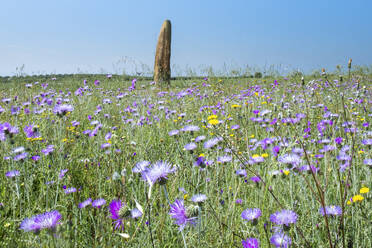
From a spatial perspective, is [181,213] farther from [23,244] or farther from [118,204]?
[23,244]

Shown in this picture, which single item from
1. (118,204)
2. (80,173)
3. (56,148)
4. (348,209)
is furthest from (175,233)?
(56,148)

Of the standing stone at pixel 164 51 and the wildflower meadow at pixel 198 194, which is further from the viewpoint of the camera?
the standing stone at pixel 164 51

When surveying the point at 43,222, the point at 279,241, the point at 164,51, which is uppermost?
the point at 164,51

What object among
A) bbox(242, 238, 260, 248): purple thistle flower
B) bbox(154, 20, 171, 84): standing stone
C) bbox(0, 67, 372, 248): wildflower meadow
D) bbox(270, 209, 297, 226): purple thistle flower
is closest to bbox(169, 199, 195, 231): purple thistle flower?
bbox(0, 67, 372, 248): wildflower meadow

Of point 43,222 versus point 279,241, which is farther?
point 279,241

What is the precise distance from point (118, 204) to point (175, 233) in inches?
20.7

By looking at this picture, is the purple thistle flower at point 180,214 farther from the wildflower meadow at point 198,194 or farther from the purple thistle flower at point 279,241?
the purple thistle flower at point 279,241

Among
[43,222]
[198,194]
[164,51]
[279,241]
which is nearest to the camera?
[43,222]

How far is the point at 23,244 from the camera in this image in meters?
1.11

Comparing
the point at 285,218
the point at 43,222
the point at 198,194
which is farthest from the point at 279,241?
the point at 43,222

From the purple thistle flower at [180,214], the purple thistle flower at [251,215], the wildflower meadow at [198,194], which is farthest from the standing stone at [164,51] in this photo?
the purple thistle flower at [180,214]

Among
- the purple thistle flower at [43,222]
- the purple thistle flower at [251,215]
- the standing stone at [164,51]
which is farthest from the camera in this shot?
the standing stone at [164,51]

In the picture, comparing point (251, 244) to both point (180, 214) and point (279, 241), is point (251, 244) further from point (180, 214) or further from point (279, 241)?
point (180, 214)

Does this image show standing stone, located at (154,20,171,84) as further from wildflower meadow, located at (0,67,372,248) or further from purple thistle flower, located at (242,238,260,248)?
purple thistle flower, located at (242,238,260,248)
